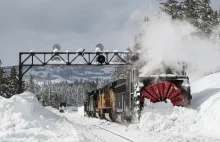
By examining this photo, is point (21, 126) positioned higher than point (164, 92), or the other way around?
point (164, 92)

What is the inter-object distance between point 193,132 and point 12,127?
23.9 feet

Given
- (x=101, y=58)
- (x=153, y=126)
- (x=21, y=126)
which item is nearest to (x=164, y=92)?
(x=153, y=126)

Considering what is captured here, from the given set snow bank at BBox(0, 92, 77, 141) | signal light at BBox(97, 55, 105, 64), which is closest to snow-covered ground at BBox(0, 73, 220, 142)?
snow bank at BBox(0, 92, 77, 141)

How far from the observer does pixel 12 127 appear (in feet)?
55.1

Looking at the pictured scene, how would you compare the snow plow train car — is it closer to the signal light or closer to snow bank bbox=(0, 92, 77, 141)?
snow bank bbox=(0, 92, 77, 141)

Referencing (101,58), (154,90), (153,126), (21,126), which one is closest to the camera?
(21,126)

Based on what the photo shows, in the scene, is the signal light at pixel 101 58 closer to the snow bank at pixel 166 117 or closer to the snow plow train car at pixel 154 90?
the snow plow train car at pixel 154 90

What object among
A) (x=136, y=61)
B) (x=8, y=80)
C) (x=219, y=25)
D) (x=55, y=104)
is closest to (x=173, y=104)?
(x=136, y=61)

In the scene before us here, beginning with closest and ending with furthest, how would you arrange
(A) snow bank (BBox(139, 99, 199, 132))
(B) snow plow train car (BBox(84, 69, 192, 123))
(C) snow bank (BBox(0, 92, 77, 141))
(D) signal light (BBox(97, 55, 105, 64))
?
(C) snow bank (BBox(0, 92, 77, 141)) → (A) snow bank (BBox(139, 99, 199, 132)) → (B) snow plow train car (BBox(84, 69, 192, 123)) → (D) signal light (BBox(97, 55, 105, 64))

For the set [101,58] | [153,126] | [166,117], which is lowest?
[153,126]

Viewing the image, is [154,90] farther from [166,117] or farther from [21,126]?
[21,126]

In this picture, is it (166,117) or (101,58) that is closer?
(166,117)

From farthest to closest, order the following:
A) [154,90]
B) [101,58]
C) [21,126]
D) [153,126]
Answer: [101,58], [154,90], [153,126], [21,126]

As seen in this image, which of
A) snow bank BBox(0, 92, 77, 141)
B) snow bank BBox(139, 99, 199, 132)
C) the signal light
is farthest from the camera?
the signal light
